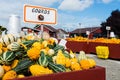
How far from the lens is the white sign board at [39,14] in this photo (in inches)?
197

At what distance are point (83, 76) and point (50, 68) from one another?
431 millimetres

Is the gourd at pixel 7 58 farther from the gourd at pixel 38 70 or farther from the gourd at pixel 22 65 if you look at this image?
the gourd at pixel 38 70

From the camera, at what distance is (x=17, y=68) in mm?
3242

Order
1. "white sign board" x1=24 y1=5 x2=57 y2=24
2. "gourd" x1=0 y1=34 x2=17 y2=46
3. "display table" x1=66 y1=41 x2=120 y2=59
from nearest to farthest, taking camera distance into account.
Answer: "gourd" x1=0 y1=34 x2=17 y2=46 < "white sign board" x1=24 y1=5 x2=57 y2=24 < "display table" x1=66 y1=41 x2=120 y2=59

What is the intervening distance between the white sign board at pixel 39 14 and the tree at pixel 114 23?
56.9 m

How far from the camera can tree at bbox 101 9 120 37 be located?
6228 cm

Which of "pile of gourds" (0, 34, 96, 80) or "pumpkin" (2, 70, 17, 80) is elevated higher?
"pile of gourds" (0, 34, 96, 80)

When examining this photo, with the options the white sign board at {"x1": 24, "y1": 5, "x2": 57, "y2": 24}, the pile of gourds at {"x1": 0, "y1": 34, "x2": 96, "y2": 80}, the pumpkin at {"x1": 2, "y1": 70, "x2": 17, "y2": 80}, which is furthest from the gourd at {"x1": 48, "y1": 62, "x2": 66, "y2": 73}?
the white sign board at {"x1": 24, "y1": 5, "x2": 57, "y2": 24}

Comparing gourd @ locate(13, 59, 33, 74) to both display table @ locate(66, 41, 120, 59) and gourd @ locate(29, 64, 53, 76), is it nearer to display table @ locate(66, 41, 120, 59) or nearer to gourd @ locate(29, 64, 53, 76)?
gourd @ locate(29, 64, 53, 76)

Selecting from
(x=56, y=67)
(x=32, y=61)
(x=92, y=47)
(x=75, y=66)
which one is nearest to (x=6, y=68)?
(x=32, y=61)

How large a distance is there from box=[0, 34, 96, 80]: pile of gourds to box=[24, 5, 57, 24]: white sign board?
127cm

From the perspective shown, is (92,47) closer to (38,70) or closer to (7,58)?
(7,58)

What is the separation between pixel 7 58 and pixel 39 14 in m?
1.95

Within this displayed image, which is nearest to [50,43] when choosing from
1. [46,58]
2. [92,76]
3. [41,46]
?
[41,46]
